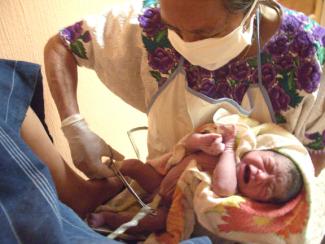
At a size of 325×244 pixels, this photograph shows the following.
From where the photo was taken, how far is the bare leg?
0.73 meters

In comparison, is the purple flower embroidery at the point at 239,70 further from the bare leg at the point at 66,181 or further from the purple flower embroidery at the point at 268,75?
the bare leg at the point at 66,181

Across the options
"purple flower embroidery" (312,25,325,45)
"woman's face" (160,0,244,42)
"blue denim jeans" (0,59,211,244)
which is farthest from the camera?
"purple flower embroidery" (312,25,325,45)

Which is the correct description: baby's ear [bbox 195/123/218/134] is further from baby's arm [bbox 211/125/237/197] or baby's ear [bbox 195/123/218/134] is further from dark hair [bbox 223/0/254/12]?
dark hair [bbox 223/0/254/12]

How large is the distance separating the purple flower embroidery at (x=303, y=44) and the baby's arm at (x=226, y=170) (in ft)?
0.69

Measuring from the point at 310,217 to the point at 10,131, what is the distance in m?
0.59

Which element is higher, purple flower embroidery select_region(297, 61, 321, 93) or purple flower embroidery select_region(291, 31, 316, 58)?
purple flower embroidery select_region(291, 31, 316, 58)

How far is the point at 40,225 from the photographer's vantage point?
450 mm

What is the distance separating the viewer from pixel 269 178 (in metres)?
0.83

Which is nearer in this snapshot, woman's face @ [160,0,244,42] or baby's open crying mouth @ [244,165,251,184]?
woman's face @ [160,0,244,42]

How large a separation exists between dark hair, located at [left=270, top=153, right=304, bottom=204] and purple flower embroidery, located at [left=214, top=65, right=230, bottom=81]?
0.77ft

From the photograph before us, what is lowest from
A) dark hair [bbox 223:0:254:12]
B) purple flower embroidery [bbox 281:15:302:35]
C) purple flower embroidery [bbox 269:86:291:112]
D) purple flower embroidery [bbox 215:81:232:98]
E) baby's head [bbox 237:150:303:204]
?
baby's head [bbox 237:150:303:204]

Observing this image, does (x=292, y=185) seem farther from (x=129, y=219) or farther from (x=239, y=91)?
(x=129, y=219)

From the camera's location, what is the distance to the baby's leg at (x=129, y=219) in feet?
2.72

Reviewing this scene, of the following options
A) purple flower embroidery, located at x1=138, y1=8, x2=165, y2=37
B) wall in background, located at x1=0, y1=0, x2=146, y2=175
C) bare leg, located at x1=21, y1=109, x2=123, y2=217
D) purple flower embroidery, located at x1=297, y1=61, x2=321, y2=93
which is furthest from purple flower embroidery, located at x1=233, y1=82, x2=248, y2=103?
wall in background, located at x1=0, y1=0, x2=146, y2=175
